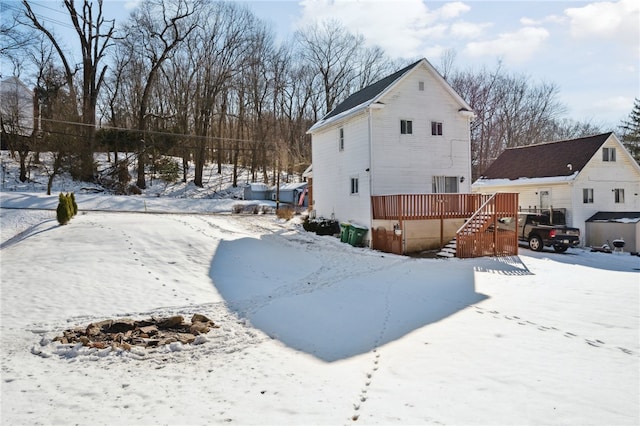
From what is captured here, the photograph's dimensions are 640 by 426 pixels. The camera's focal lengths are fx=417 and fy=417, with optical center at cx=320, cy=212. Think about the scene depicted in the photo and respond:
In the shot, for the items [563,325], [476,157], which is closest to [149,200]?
[563,325]

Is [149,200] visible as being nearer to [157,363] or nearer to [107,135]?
[107,135]

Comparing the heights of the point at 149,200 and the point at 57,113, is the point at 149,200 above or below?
below

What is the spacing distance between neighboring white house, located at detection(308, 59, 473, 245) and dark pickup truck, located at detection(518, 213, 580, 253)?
3693mm

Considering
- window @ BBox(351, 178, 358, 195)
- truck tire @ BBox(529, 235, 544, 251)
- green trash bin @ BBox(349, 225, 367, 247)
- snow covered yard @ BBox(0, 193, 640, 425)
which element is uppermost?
window @ BBox(351, 178, 358, 195)

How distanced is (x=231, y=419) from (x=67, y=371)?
2772 millimetres

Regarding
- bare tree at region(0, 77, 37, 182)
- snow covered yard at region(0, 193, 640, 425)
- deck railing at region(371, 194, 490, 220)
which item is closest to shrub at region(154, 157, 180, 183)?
bare tree at region(0, 77, 37, 182)

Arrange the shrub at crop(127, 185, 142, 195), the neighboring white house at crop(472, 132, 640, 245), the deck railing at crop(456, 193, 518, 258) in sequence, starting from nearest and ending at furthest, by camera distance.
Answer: the deck railing at crop(456, 193, 518, 258)
the neighboring white house at crop(472, 132, 640, 245)
the shrub at crop(127, 185, 142, 195)

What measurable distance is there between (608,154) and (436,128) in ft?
42.5

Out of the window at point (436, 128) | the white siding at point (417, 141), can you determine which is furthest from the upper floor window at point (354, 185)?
the window at point (436, 128)

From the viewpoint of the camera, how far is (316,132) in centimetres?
2367

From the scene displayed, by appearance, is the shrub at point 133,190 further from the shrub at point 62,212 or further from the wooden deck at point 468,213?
the wooden deck at point 468,213

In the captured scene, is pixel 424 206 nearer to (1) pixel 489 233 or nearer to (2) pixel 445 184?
(1) pixel 489 233

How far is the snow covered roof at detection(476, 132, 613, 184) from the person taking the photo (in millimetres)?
24297

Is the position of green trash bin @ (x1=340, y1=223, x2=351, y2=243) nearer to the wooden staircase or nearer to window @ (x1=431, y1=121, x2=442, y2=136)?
the wooden staircase
